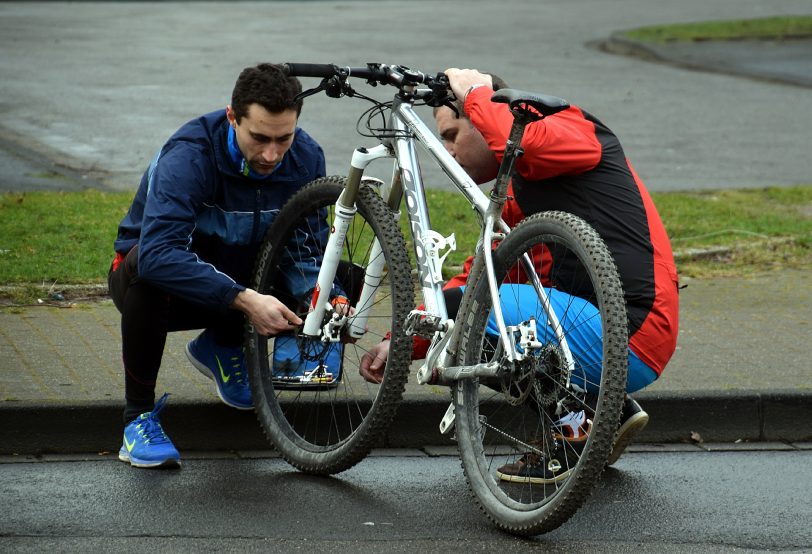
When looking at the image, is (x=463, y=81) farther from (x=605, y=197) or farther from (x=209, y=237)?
(x=209, y=237)

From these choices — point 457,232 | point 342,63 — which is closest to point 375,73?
point 457,232

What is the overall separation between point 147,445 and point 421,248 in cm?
122

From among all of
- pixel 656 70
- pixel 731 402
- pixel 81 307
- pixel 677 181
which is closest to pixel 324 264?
pixel 731 402

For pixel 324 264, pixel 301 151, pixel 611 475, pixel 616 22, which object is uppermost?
pixel 301 151

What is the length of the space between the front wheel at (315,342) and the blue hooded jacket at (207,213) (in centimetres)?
6

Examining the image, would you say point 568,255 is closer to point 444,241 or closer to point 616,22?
point 444,241

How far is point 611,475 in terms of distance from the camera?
190 inches

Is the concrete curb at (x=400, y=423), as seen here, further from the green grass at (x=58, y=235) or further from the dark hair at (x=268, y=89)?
the green grass at (x=58, y=235)

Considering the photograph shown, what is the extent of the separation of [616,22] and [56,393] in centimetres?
2169

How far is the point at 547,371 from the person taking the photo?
13.6 feet

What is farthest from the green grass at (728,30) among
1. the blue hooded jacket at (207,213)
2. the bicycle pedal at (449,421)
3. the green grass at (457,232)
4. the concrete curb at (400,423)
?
the bicycle pedal at (449,421)

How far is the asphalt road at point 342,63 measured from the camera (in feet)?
36.9

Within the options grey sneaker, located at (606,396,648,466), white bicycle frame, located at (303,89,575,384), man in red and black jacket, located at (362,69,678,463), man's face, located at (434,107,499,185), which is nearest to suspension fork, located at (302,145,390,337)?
white bicycle frame, located at (303,89,575,384)

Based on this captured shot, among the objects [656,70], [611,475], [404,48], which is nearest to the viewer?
[611,475]
